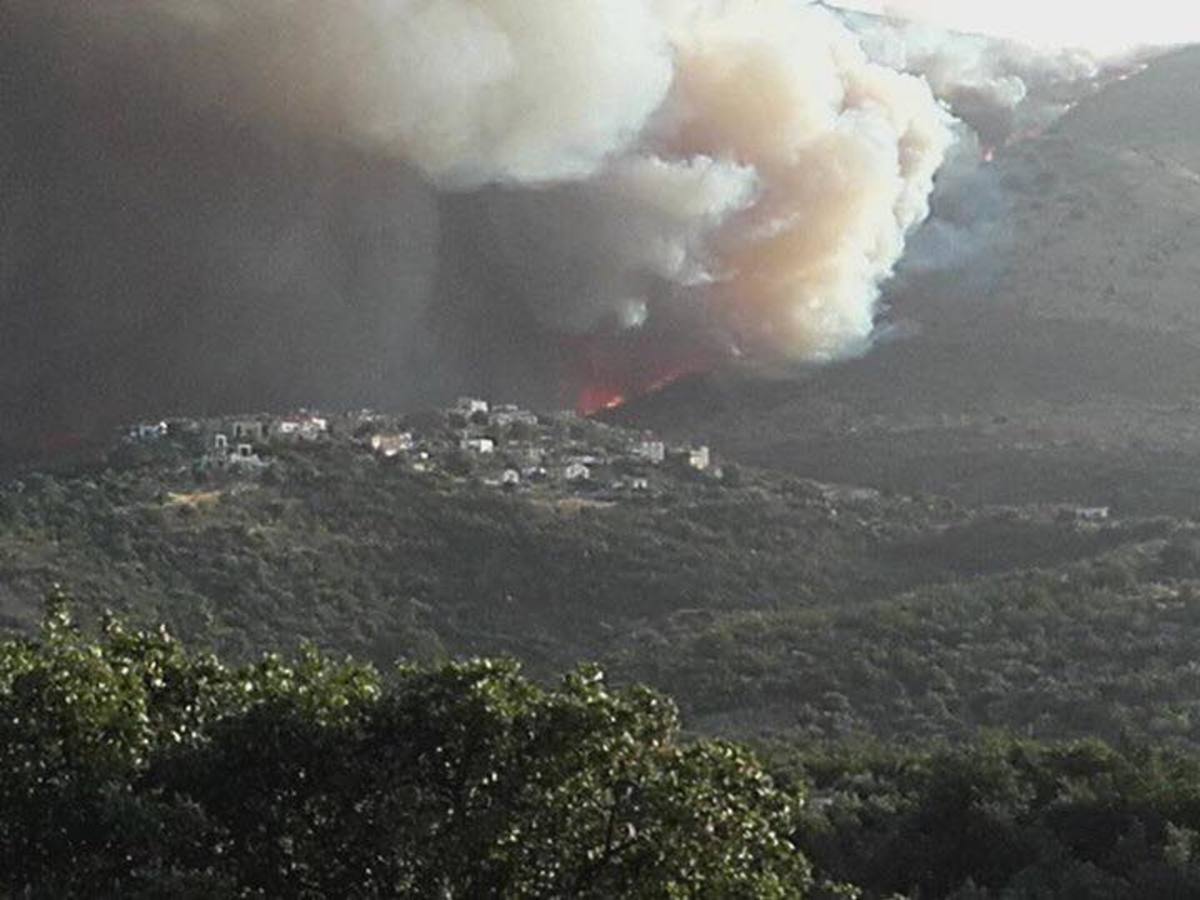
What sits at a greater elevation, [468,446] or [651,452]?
[651,452]

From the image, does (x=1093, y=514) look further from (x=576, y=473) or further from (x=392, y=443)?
(x=392, y=443)

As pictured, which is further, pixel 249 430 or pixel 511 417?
pixel 511 417

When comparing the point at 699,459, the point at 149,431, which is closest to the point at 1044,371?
the point at 699,459

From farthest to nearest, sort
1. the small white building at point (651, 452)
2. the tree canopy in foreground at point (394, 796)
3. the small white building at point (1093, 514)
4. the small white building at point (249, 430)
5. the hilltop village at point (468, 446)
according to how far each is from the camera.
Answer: the small white building at point (651, 452)
the small white building at point (249, 430)
the hilltop village at point (468, 446)
the small white building at point (1093, 514)
the tree canopy in foreground at point (394, 796)

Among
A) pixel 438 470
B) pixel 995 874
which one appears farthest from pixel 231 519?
pixel 995 874

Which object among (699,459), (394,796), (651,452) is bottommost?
(394,796)

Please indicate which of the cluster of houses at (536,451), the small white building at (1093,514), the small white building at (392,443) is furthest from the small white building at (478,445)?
the small white building at (1093,514)

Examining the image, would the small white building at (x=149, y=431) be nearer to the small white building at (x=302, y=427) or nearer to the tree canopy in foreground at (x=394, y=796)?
the small white building at (x=302, y=427)
